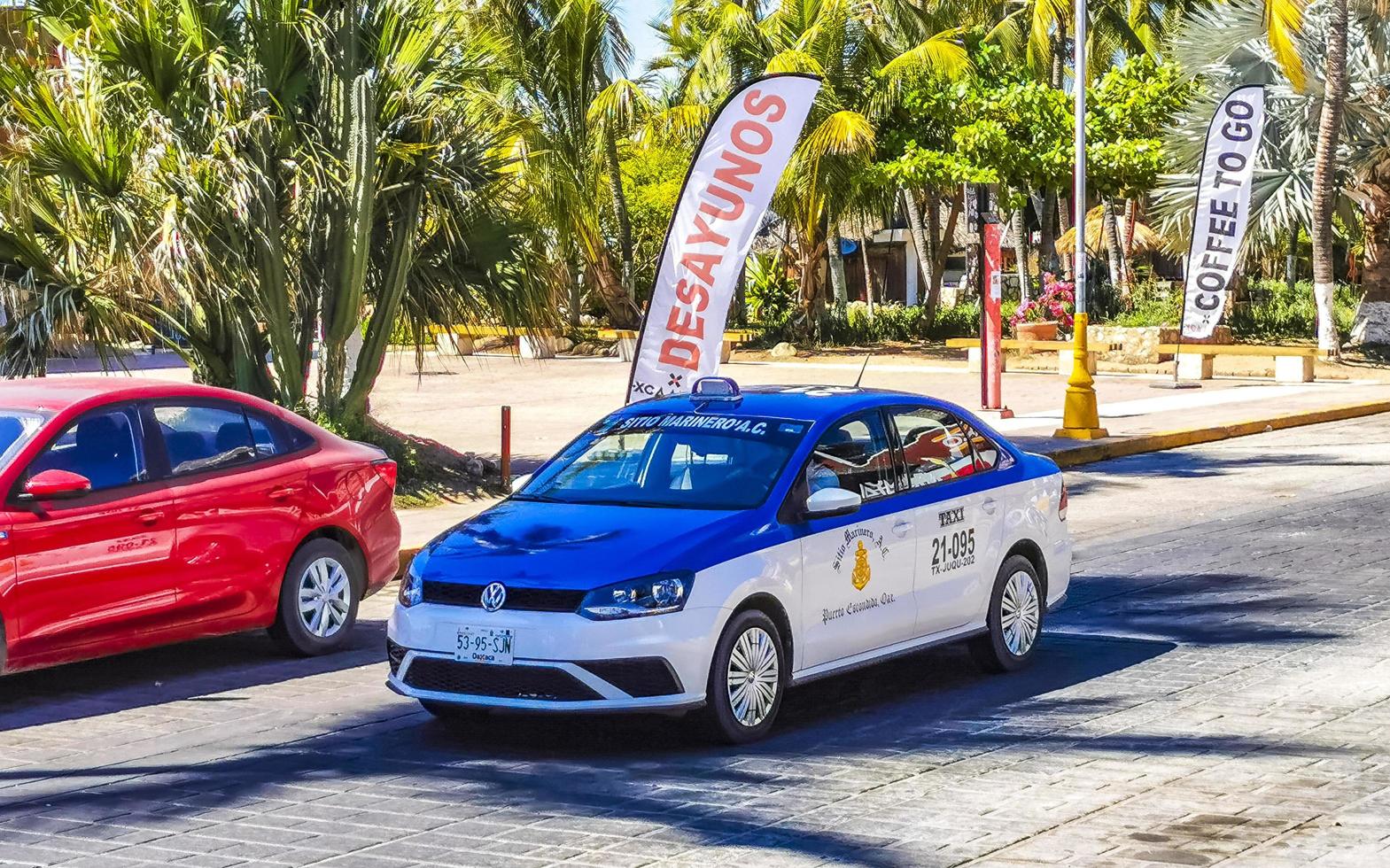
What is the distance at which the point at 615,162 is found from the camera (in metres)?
48.1

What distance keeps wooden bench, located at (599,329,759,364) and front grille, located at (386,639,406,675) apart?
114 ft

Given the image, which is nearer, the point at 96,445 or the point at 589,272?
the point at 96,445

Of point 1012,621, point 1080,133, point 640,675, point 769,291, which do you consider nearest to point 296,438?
point 640,675

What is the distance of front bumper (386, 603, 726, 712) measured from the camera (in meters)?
7.57

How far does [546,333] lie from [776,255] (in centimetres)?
4250

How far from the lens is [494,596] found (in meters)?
7.75

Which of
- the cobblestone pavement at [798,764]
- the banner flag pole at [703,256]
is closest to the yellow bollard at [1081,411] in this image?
the banner flag pole at [703,256]

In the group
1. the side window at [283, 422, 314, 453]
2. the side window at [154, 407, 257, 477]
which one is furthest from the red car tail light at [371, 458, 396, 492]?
the side window at [154, 407, 257, 477]

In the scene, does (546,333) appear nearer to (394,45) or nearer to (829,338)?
(394,45)

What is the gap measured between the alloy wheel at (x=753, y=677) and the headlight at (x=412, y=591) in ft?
4.47

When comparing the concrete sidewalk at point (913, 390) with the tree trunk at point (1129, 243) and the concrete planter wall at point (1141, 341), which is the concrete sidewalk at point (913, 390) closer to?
the concrete planter wall at point (1141, 341)

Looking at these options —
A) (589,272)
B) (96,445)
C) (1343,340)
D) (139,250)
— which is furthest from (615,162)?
(96,445)

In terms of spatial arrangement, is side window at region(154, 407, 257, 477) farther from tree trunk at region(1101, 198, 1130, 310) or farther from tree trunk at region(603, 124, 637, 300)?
tree trunk at region(1101, 198, 1130, 310)

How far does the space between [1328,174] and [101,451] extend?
3059 cm
